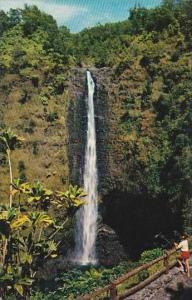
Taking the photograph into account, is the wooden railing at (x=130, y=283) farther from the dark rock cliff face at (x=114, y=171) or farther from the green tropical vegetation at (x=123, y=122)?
the dark rock cliff face at (x=114, y=171)

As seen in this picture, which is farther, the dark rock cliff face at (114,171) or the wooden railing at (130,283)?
the dark rock cliff face at (114,171)

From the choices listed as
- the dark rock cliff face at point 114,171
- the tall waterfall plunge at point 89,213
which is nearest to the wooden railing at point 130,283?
the dark rock cliff face at point 114,171

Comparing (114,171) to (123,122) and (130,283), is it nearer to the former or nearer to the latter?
(123,122)

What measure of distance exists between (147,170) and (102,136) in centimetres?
516

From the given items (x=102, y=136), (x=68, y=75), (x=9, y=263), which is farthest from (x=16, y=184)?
(x=68, y=75)

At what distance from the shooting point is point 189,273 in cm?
2039

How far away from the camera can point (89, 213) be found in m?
39.8

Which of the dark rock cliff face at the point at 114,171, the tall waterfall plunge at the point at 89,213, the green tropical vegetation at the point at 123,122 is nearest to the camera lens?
the green tropical vegetation at the point at 123,122

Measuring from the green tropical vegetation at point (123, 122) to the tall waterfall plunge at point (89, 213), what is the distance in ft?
3.67

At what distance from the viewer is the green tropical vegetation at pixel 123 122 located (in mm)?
36156

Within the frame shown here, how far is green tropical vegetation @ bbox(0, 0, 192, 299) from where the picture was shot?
119 feet

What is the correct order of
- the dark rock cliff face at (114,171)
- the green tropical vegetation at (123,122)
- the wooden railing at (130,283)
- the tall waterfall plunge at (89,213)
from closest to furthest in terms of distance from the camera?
the wooden railing at (130,283) → the green tropical vegetation at (123,122) → the dark rock cliff face at (114,171) → the tall waterfall plunge at (89,213)

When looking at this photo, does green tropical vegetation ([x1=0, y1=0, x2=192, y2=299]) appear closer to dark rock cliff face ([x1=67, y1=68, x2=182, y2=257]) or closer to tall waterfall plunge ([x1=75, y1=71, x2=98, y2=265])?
dark rock cliff face ([x1=67, y1=68, x2=182, y2=257])

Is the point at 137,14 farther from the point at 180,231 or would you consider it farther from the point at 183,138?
the point at 180,231
